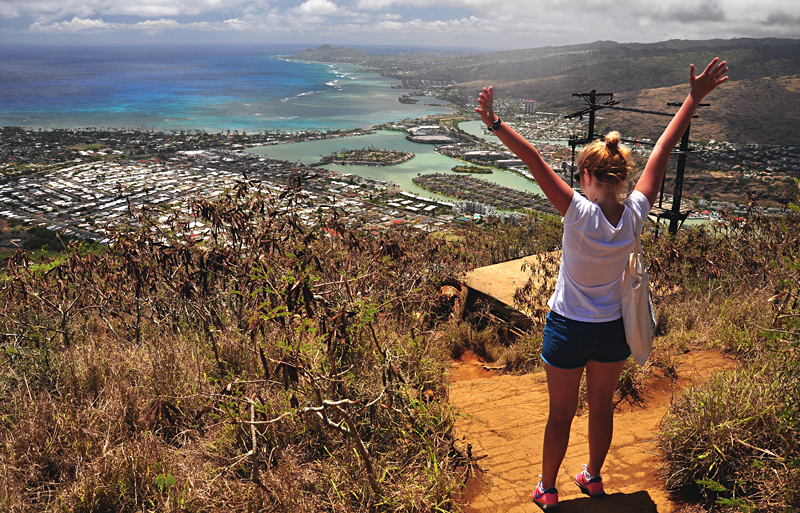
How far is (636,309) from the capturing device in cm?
175

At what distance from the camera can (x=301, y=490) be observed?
1947 millimetres

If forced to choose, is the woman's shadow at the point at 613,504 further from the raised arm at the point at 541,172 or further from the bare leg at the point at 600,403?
the raised arm at the point at 541,172

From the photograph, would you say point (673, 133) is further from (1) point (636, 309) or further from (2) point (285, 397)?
(2) point (285, 397)

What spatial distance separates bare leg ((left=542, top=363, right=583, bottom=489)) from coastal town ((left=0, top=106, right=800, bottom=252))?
47.5 feet

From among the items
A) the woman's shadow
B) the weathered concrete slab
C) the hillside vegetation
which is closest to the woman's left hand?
the hillside vegetation

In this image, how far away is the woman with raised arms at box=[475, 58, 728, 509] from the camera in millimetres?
1689

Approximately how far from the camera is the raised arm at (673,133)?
6.19ft

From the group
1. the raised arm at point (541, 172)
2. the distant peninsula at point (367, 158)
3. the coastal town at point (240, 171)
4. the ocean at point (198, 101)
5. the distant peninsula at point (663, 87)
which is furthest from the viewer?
the ocean at point (198, 101)

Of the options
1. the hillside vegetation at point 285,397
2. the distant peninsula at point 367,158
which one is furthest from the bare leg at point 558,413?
the distant peninsula at point 367,158

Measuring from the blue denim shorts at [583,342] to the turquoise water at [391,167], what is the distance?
1109 inches

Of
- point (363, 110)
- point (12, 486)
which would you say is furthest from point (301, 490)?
point (363, 110)

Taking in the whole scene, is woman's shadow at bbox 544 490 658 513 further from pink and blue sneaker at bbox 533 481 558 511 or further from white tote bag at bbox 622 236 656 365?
white tote bag at bbox 622 236 656 365

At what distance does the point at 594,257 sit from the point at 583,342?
0.32 m

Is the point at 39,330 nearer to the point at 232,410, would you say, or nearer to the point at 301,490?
the point at 232,410
